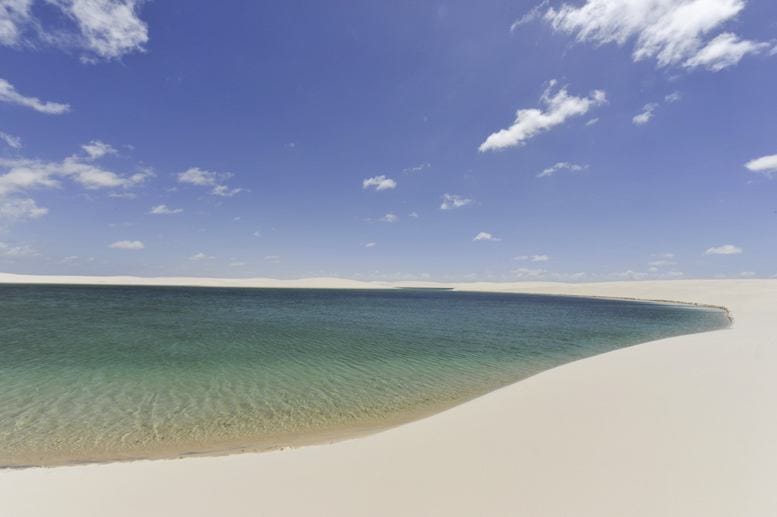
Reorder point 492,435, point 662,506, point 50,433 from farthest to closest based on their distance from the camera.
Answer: point 50,433 → point 492,435 → point 662,506

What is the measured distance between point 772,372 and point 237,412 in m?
16.6

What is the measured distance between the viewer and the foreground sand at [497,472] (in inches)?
184

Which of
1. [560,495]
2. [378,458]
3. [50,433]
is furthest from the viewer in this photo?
[50,433]

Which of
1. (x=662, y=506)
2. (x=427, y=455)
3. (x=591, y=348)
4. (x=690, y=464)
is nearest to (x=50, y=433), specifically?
(x=427, y=455)

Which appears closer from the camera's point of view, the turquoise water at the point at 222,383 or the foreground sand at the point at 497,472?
the foreground sand at the point at 497,472

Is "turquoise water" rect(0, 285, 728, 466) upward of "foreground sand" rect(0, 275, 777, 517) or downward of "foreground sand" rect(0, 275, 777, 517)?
downward

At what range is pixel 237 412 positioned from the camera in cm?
1061

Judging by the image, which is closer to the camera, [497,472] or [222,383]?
[497,472]

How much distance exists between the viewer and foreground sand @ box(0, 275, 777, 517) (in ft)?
15.3

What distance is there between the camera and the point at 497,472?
17.9ft

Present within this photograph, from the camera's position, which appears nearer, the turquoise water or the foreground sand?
the foreground sand

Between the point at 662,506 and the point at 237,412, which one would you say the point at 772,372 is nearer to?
the point at 662,506

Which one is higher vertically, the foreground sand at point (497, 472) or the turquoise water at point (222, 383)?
the foreground sand at point (497, 472)

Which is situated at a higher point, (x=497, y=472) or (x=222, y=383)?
(x=497, y=472)
